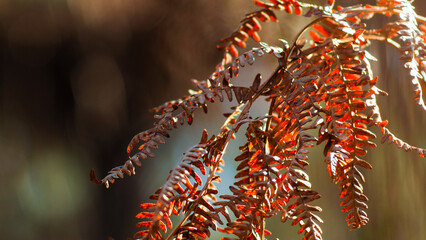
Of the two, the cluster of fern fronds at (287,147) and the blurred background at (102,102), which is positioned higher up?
the blurred background at (102,102)

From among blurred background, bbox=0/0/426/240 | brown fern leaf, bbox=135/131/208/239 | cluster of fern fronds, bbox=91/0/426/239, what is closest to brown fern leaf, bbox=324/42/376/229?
cluster of fern fronds, bbox=91/0/426/239

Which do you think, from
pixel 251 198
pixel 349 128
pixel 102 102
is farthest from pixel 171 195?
pixel 102 102

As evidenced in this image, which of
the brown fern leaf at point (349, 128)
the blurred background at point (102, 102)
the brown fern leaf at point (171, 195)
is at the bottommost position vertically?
the brown fern leaf at point (171, 195)

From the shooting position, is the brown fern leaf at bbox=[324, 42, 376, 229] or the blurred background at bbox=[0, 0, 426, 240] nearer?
the brown fern leaf at bbox=[324, 42, 376, 229]

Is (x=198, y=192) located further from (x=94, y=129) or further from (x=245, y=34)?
(x=94, y=129)

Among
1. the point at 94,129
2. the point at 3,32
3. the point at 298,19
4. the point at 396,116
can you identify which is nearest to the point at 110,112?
the point at 94,129

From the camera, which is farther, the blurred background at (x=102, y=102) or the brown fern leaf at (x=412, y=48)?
the blurred background at (x=102, y=102)

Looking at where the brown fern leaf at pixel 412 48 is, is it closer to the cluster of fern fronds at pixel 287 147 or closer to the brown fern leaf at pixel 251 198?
the cluster of fern fronds at pixel 287 147

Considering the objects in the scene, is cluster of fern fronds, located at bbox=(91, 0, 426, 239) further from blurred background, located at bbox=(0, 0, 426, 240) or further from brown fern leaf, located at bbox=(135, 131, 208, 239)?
blurred background, located at bbox=(0, 0, 426, 240)

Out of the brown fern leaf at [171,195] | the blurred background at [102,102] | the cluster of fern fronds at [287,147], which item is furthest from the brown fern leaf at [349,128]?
the blurred background at [102,102]
